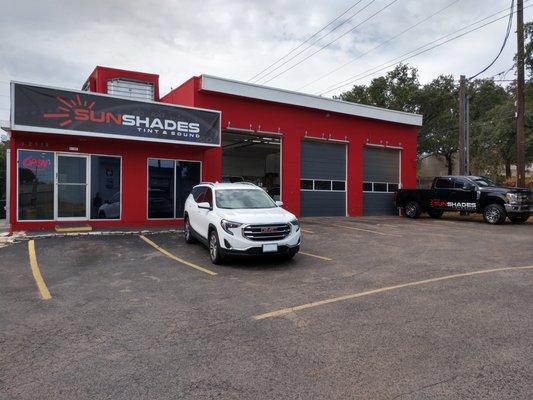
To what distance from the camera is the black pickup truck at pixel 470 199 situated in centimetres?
1722

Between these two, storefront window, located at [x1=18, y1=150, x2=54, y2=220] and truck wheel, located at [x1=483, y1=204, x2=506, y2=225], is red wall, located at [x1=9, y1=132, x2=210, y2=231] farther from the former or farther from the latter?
truck wheel, located at [x1=483, y1=204, x2=506, y2=225]

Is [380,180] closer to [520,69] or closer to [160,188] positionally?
[520,69]

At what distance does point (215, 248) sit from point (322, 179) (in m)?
12.6

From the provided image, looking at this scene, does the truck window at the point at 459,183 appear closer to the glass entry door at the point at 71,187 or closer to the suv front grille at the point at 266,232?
the suv front grille at the point at 266,232

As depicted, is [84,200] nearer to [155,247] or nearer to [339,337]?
[155,247]

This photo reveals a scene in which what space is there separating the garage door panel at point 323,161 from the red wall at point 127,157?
5.18 meters

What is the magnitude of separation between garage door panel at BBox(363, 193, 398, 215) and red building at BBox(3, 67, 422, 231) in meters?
0.09

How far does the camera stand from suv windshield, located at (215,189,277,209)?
1009cm

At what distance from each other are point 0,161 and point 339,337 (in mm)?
56787

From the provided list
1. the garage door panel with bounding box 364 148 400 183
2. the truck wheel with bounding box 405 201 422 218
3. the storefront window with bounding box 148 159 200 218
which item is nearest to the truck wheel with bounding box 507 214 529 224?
the truck wheel with bounding box 405 201 422 218

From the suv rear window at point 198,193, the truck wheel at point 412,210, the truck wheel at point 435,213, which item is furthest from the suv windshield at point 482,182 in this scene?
the suv rear window at point 198,193

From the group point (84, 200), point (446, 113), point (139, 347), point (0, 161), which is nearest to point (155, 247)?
point (84, 200)

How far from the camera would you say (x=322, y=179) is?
20906 millimetres

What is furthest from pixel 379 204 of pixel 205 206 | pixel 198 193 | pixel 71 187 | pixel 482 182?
pixel 71 187
